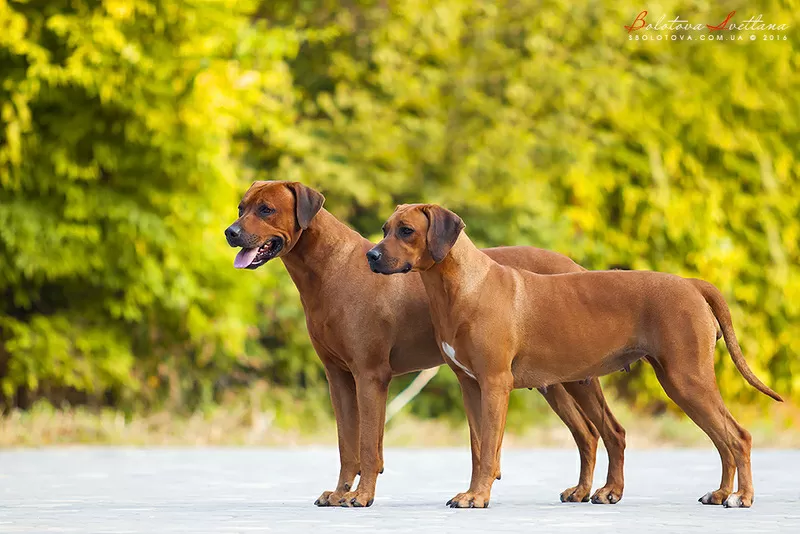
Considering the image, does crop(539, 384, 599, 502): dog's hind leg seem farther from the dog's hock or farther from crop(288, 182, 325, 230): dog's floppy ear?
crop(288, 182, 325, 230): dog's floppy ear

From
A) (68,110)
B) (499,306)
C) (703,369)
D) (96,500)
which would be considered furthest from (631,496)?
(68,110)

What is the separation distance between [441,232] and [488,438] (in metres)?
1.25

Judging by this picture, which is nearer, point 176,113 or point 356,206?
point 176,113

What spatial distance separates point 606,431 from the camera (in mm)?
8547

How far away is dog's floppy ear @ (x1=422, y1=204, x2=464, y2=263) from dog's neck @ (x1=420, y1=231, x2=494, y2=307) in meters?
0.11

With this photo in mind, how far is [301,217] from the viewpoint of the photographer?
7.99 m

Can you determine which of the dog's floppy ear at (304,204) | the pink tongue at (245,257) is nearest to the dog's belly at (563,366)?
the dog's floppy ear at (304,204)

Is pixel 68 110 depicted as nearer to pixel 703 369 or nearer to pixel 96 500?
pixel 96 500

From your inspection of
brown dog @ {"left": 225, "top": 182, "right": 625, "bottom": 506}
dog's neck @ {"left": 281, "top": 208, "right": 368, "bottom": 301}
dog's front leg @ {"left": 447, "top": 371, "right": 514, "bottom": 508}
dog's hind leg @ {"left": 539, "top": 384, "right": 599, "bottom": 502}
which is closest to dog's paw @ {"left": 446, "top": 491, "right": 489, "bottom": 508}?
dog's front leg @ {"left": 447, "top": 371, "right": 514, "bottom": 508}

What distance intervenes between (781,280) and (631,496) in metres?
9.79

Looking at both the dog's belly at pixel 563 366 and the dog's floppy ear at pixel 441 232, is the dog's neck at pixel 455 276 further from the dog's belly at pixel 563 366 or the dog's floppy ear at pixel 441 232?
the dog's belly at pixel 563 366

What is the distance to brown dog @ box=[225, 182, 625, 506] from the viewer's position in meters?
7.86

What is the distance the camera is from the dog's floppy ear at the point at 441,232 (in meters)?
7.61

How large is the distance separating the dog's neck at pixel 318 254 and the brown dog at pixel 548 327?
52 cm
